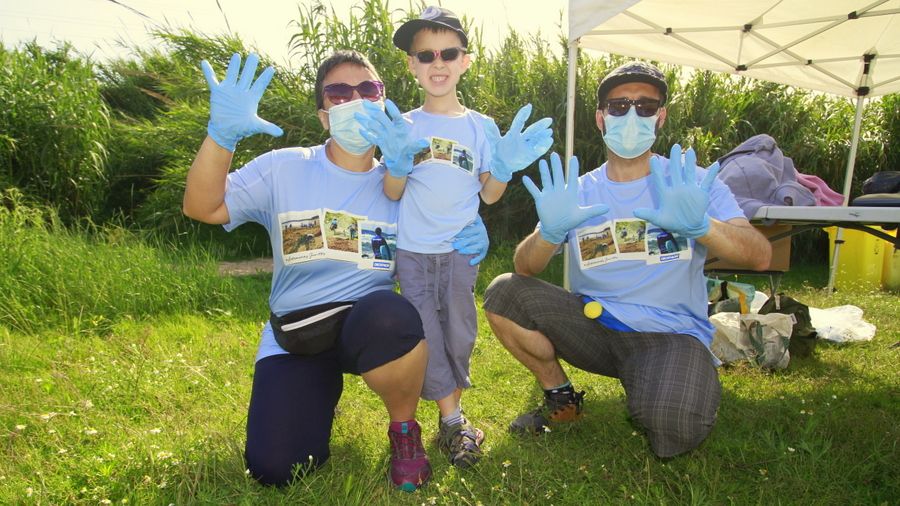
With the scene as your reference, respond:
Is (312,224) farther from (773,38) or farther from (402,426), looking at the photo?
(773,38)

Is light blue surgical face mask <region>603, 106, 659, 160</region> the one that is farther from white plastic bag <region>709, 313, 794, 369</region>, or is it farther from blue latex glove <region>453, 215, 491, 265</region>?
white plastic bag <region>709, 313, 794, 369</region>

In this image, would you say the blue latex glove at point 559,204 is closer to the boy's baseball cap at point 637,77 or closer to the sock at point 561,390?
the boy's baseball cap at point 637,77

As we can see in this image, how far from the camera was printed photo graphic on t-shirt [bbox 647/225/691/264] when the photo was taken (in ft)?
6.61

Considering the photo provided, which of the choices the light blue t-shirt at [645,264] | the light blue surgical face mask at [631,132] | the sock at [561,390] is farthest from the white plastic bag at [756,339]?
the light blue surgical face mask at [631,132]

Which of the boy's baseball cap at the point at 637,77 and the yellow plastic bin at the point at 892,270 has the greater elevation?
the boy's baseball cap at the point at 637,77

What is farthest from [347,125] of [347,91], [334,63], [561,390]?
[561,390]

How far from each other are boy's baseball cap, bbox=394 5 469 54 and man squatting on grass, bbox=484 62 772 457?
57cm

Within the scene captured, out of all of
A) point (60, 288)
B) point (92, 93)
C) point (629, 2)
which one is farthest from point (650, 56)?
point (92, 93)

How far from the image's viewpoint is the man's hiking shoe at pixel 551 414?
7.07ft

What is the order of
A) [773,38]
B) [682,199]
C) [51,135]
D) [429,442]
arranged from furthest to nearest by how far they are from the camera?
[51,135]
[773,38]
[429,442]
[682,199]

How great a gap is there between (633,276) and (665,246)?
15 centimetres

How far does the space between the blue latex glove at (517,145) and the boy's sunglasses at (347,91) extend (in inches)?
16.9

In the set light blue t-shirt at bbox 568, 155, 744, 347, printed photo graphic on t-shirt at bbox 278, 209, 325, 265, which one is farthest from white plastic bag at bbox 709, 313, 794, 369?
printed photo graphic on t-shirt at bbox 278, 209, 325, 265

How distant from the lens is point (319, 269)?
6.17 ft
